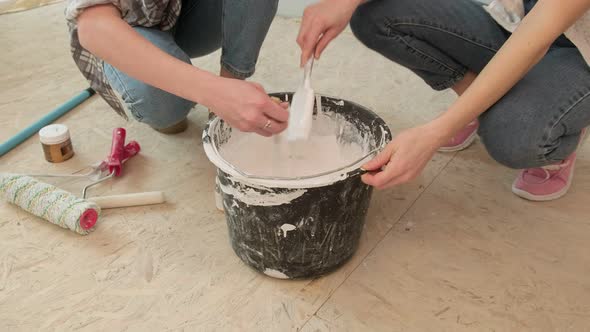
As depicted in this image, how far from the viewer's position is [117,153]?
1.38 meters

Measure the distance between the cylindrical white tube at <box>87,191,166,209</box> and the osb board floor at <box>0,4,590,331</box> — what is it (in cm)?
2

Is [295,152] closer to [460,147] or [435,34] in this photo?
[435,34]

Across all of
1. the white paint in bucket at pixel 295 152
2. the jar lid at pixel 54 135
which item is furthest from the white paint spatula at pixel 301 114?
the jar lid at pixel 54 135

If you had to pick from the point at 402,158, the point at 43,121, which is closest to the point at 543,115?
the point at 402,158

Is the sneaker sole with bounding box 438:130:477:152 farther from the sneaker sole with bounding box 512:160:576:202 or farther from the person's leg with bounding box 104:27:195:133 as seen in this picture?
the person's leg with bounding box 104:27:195:133

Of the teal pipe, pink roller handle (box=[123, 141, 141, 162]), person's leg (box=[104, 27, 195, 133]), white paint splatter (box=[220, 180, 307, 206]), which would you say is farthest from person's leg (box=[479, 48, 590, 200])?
the teal pipe

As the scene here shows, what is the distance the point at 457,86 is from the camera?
1.36m

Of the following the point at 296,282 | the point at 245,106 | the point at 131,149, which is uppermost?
the point at 245,106

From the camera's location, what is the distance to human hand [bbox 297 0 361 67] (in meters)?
1.09

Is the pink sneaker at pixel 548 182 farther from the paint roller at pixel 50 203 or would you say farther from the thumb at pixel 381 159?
the paint roller at pixel 50 203

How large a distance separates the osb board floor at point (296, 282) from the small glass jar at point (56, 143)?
0.03 meters

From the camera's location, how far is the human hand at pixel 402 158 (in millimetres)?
921

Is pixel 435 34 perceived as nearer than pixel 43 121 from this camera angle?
Yes

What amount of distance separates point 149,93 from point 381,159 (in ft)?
1.87
